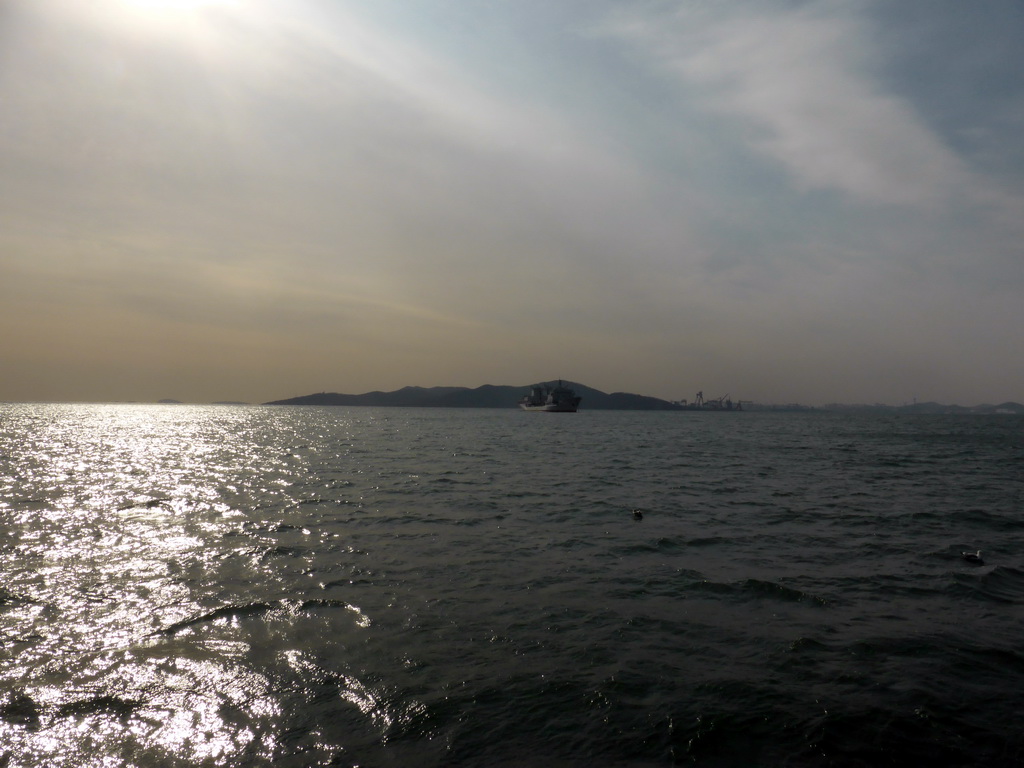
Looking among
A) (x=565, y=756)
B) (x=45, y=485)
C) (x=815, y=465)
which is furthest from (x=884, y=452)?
(x=45, y=485)

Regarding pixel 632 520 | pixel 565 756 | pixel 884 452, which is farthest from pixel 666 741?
pixel 884 452

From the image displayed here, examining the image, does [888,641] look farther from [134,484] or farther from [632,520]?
[134,484]

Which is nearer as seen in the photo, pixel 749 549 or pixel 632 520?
pixel 749 549

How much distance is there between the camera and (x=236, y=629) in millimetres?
11266

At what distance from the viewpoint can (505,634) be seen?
11.2 metres

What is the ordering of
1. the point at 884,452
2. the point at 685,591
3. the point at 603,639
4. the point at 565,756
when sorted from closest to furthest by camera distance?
the point at 565,756 < the point at 603,639 < the point at 685,591 < the point at 884,452

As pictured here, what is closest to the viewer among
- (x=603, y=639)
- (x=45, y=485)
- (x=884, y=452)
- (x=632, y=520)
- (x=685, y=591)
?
(x=603, y=639)

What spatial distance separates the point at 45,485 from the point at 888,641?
1415 inches

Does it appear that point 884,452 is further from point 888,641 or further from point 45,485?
point 45,485

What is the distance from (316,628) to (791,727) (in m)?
8.42

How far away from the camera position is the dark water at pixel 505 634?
7758 millimetres

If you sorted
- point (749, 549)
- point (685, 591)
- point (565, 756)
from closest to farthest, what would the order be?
1. point (565, 756)
2. point (685, 591)
3. point (749, 549)

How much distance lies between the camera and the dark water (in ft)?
25.5

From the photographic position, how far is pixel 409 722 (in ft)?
26.6
